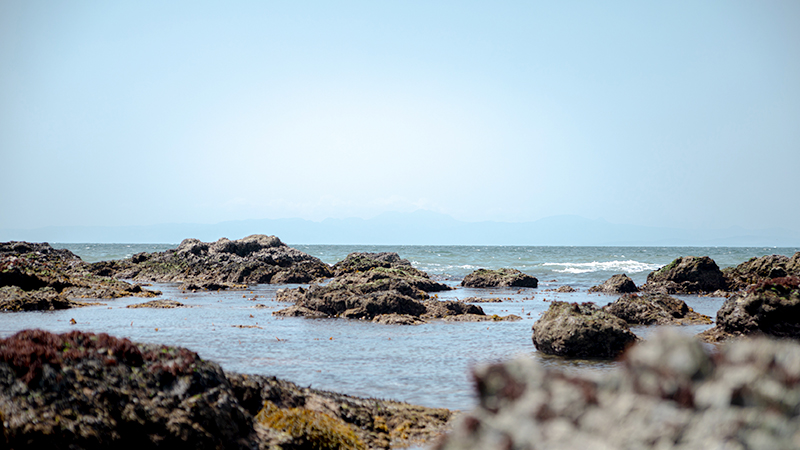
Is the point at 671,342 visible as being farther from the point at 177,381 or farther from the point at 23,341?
the point at 23,341

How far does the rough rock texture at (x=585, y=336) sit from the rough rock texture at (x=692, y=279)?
22258mm

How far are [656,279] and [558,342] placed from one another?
25.6 m

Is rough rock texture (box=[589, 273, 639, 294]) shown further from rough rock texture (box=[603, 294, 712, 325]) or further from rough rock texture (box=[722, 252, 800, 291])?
rough rock texture (box=[603, 294, 712, 325])

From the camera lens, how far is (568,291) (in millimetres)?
36688

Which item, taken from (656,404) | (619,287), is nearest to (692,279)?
(619,287)

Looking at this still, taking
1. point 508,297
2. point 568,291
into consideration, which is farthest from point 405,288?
point 568,291

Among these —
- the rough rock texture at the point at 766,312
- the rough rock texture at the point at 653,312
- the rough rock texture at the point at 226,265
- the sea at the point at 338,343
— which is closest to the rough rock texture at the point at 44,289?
the sea at the point at 338,343

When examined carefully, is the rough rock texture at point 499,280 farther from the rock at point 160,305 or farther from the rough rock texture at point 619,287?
the rock at point 160,305

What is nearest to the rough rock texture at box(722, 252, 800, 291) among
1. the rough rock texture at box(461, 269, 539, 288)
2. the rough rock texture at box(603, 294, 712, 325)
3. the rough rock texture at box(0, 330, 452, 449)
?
the rough rock texture at box(461, 269, 539, 288)

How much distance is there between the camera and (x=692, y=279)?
3419 cm

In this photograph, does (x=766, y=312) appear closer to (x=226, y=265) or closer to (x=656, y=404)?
(x=656, y=404)

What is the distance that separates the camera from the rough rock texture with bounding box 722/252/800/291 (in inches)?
1240

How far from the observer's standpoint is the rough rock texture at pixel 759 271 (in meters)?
31.5

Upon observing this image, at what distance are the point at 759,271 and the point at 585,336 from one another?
27.0 m
